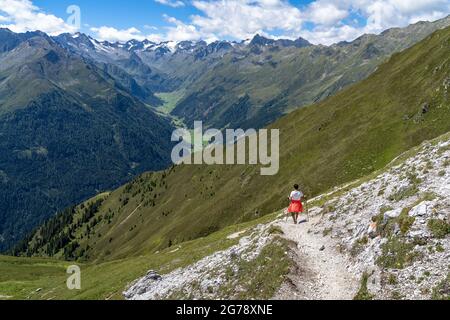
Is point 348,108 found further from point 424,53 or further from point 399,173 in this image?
point 399,173

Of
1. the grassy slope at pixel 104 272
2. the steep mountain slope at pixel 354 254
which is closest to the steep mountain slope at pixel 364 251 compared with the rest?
the steep mountain slope at pixel 354 254

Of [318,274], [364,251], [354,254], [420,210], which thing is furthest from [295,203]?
[420,210]

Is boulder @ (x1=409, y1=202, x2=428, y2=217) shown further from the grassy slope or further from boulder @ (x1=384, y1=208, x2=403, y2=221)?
the grassy slope

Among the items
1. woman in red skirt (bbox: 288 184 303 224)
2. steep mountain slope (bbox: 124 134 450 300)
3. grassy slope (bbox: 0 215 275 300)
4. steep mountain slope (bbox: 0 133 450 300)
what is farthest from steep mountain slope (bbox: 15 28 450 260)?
steep mountain slope (bbox: 124 134 450 300)

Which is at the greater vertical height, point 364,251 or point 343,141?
point 343,141

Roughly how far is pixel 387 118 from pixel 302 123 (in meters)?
53.4

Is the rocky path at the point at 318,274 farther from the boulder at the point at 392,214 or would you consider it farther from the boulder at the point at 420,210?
the boulder at the point at 420,210

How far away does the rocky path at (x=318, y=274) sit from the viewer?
88.7ft

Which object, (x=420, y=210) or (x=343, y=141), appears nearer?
(x=420, y=210)

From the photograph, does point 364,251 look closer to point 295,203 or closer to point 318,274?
point 318,274

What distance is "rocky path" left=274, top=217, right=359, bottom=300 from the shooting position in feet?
88.7

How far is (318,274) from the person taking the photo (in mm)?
29859

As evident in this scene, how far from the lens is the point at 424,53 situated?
12350cm
